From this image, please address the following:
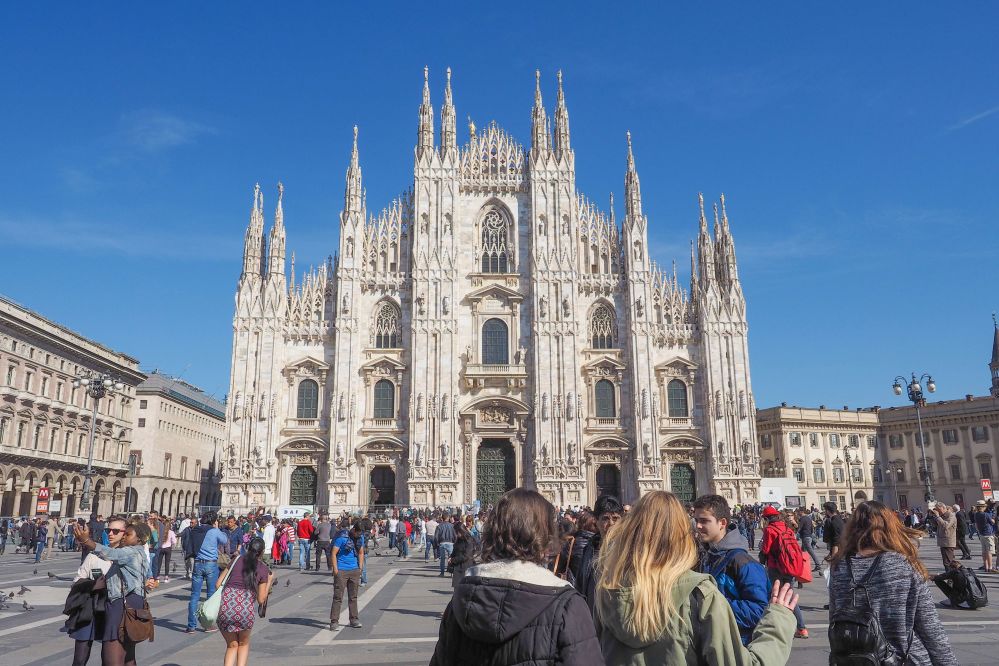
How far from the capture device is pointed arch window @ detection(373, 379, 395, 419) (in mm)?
41500

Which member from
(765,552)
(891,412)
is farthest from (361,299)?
(891,412)

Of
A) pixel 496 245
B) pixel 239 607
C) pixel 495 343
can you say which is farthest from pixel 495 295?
pixel 239 607

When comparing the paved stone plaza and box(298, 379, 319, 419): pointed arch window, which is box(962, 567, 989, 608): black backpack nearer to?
the paved stone plaza

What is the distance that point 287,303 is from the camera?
42.4m

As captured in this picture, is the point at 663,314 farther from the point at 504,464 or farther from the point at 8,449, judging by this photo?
the point at 8,449

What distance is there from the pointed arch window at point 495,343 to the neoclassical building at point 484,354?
82mm

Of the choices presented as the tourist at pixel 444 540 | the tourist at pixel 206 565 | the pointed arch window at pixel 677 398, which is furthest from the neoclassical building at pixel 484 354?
the tourist at pixel 206 565

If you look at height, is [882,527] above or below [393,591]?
above

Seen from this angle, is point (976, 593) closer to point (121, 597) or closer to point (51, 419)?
point (121, 597)

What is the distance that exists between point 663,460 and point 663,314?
26.1ft

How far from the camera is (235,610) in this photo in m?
7.83

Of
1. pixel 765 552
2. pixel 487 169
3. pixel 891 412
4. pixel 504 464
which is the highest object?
pixel 487 169

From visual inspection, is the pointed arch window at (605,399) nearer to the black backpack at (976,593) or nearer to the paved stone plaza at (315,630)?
the paved stone plaza at (315,630)

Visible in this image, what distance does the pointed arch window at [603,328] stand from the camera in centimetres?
4303
